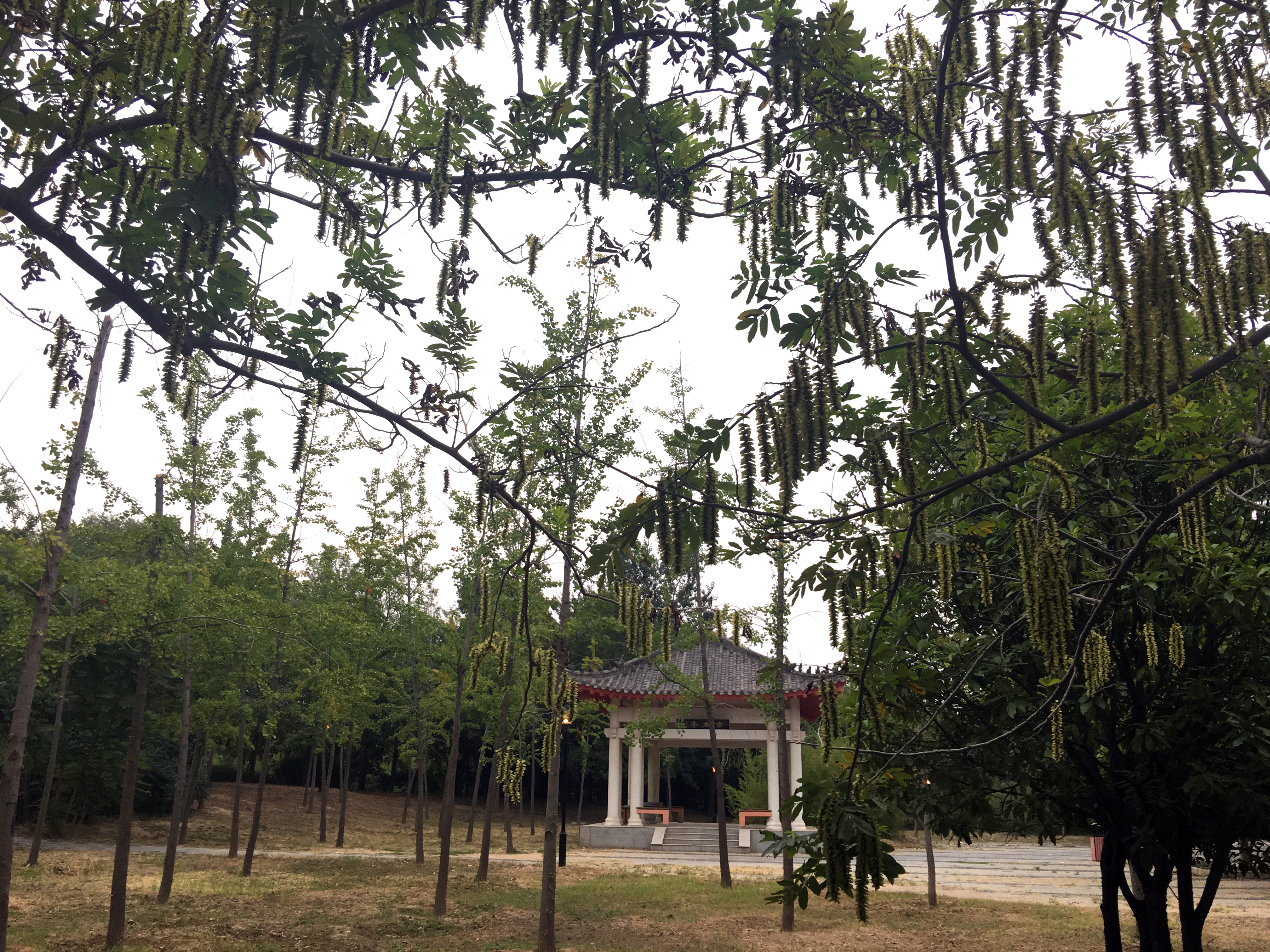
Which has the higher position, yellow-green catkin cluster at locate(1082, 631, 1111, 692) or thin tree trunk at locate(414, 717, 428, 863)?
yellow-green catkin cluster at locate(1082, 631, 1111, 692)

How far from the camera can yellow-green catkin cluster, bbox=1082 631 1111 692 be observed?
419cm

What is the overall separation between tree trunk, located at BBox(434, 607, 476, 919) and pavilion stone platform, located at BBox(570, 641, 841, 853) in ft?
25.8

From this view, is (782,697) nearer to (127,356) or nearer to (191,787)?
(127,356)

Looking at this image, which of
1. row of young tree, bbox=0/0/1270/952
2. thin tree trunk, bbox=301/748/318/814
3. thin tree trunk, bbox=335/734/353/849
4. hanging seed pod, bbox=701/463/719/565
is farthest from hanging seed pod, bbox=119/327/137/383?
thin tree trunk, bbox=301/748/318/814

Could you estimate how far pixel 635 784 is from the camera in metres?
27.3

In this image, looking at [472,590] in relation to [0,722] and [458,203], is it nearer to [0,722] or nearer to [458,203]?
[458,203]

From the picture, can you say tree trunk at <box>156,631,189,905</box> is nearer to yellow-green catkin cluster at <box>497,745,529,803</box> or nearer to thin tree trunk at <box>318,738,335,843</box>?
yellow-green catkin cluster at <box>497,745,529,803</box>

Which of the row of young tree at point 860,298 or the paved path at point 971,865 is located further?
the paved path at point 971,865

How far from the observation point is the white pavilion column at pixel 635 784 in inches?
1059

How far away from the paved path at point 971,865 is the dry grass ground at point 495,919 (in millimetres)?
2136

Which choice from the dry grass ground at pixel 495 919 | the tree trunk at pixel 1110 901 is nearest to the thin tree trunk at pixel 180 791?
the dry grass ground at pixel 495 919

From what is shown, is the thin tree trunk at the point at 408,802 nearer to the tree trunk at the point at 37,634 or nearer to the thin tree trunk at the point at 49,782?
the thin tree trunk at the point at 49,782

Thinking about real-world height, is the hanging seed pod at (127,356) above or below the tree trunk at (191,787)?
above

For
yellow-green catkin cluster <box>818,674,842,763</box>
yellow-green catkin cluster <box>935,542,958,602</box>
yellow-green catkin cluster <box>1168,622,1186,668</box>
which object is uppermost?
yellow-green catkin cluster <box>935,542,958,602</box>
